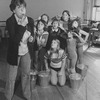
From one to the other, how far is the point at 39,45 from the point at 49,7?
3685 mm

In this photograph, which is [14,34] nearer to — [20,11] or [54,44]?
[20,11]

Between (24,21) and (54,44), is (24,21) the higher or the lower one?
the higher one

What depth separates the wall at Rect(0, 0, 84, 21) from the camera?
543cm

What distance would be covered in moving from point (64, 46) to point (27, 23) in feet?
3.16

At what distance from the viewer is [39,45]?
95.7 inches

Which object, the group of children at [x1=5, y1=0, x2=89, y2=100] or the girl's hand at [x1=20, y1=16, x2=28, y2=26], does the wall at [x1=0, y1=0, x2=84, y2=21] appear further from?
the girl's hand at [x1=20, y1=16, x2=28, y2=26]

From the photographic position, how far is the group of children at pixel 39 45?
1.62m

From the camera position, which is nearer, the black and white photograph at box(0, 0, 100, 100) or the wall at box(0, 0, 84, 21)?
the black and white photograph at box(0, 0, 100, 100)

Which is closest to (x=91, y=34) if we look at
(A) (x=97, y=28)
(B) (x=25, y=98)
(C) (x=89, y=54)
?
(A) (x=97, y=28)

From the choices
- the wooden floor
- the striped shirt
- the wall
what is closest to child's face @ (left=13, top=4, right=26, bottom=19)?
the striped shirt

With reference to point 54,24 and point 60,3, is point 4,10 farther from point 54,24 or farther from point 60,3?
point 54,24

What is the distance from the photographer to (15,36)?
63.1 inches

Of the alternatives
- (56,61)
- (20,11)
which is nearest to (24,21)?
(20,11)

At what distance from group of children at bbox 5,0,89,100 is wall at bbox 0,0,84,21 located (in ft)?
10.5
